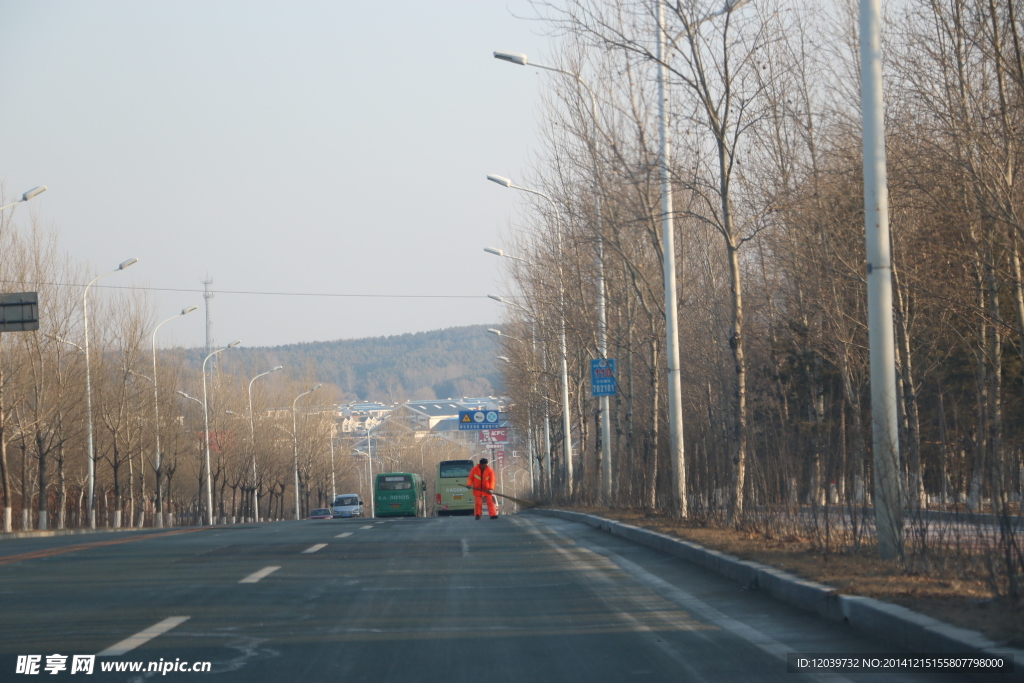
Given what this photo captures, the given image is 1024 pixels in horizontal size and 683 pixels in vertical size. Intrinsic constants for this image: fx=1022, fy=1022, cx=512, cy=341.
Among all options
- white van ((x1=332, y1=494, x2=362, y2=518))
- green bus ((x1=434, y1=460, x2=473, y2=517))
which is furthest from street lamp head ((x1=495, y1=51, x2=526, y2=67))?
white van ((x1=332, y1=494, x2=362, y2=518))

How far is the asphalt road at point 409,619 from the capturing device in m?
5.97

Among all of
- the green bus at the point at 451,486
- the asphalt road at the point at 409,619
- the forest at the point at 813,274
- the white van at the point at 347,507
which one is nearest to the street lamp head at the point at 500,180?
the forest at the point at 813,274

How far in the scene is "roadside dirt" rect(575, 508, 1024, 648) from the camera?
6.01 metres

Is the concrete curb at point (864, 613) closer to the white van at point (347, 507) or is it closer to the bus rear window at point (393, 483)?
the bus rear window at point (393, 483)

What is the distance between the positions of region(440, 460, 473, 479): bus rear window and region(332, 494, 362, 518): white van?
49.3ft

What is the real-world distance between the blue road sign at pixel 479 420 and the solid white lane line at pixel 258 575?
5150 centimetres

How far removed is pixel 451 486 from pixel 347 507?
53.4 feet

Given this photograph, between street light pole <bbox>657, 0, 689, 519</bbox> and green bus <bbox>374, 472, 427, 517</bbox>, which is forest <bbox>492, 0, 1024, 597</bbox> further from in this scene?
green bus <bbox>374, 472, 427, 517</bbox>

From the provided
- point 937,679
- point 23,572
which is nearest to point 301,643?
point 937,679

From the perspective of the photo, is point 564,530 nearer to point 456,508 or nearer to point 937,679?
point 937,679

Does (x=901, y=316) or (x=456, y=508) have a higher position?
(x=901, y=316)

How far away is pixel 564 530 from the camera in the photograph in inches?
731

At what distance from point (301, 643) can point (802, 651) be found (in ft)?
10.5

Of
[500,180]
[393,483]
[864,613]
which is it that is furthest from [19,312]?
[393,483]
